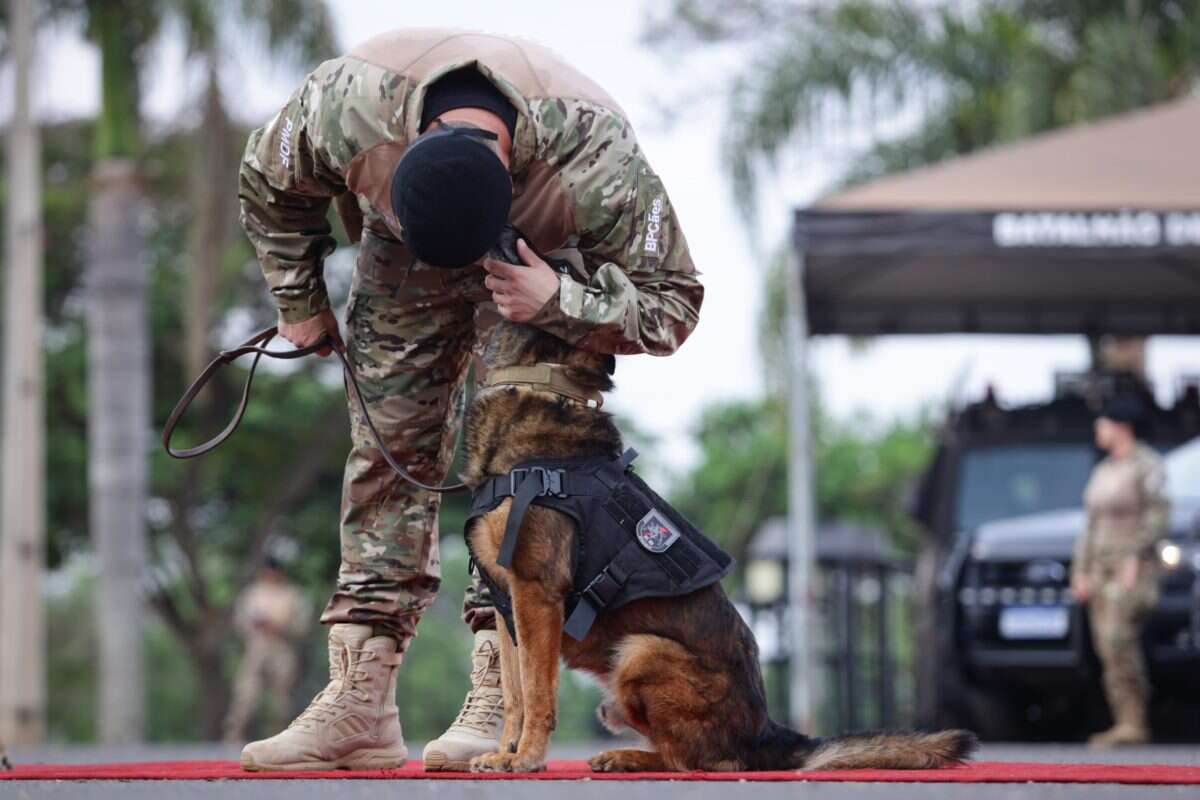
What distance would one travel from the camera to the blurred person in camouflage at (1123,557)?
10492 millimetres

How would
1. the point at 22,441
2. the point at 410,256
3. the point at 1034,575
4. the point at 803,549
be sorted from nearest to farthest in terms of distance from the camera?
the point at 410,256, the point at 1034,575, the point at 803,549, the point at 22,441

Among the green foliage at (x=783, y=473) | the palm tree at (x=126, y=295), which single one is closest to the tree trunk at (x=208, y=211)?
the palm tree at (x=126, y=295)

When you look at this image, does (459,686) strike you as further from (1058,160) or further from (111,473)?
(1058,160)

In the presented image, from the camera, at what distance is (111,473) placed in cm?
1688

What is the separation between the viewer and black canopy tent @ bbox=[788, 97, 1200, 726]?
36.3 ft

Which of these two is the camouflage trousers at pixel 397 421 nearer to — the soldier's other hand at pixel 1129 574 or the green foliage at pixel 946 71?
the soldier's other hand at pixel 1129 574

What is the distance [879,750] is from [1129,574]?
20.5ft

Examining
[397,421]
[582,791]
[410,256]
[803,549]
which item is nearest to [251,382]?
[397,421]

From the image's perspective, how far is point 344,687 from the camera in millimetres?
4910

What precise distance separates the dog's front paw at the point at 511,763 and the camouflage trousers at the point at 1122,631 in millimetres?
6763

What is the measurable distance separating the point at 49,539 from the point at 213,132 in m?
9.85

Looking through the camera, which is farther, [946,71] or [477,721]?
[946,71]

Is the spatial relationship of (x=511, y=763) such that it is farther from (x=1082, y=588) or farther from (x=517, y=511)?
(x=1082, y=588)

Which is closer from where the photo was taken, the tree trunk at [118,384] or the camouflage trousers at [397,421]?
the camouflage trousers at [397,421]
